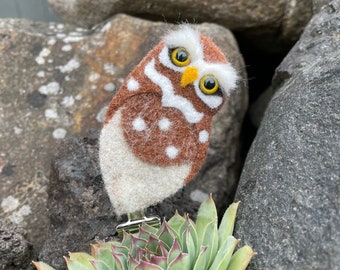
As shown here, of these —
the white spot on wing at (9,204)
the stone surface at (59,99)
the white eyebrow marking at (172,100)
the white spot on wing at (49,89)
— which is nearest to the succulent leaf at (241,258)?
Result: the white eyebrow marking at (172,100)

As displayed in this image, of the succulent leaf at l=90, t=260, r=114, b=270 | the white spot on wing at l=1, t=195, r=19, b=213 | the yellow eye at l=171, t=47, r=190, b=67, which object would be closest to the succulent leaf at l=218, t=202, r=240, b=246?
the succulent leaf at l=90, t=260, r=114, b=270

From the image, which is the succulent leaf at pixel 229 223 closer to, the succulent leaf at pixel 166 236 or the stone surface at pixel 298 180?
the stone surface at pixel 298 180

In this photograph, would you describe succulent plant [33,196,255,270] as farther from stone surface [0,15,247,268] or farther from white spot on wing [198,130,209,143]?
stone surface [0,15,247,268]

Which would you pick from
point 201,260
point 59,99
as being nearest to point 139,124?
point 201,260

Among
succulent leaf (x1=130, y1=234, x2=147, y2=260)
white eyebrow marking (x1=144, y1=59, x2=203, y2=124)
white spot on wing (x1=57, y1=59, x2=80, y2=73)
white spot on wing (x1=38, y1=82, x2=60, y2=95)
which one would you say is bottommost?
succulent leaf (x1=130, y1=234, x2=147, y2=260)

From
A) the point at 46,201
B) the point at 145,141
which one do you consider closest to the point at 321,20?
the point at 145,141

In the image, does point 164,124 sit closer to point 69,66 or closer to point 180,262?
point 180,262
